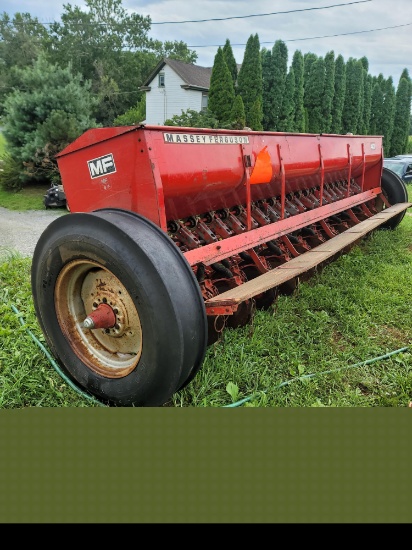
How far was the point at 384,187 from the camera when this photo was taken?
24.3 feet

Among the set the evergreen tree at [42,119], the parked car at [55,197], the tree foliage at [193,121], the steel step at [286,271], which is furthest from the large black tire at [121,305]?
the tree foliage at [193,121]

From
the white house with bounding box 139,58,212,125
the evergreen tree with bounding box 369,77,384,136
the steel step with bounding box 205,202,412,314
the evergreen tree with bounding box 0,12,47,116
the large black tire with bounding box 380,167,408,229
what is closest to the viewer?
the steel step with bounding box 205,202,412,314

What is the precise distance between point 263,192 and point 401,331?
183 centimetres

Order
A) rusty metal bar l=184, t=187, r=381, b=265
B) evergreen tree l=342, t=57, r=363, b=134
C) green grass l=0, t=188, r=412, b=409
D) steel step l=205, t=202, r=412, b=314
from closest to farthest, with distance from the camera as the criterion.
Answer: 1. steel step l=205, t=202, r=412, b=314
2. green grass l=0, t=188, r=412, b=409
3. rusty metal bar l=184, t=187, r=381, b=265
4. evergreen tree l=342, t=57, r=363, b=134

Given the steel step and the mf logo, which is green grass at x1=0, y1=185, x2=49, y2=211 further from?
the mf logo

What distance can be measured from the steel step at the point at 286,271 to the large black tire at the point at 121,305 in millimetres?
390

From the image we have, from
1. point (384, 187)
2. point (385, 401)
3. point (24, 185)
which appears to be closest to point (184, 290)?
point (385, 401)

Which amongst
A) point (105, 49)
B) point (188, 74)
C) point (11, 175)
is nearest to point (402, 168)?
point (11, 175)

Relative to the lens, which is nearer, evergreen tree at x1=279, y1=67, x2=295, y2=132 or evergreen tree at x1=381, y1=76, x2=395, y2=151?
evergreen tree at x1=279, y1=67, x2=295, y2=132

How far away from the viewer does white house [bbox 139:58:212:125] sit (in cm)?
3106

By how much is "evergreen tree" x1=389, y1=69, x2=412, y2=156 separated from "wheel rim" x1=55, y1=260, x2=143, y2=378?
1087 inches

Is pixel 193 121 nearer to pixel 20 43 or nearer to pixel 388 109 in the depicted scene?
pixel 388 109

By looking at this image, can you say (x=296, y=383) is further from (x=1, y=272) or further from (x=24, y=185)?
(x=24, y=185)

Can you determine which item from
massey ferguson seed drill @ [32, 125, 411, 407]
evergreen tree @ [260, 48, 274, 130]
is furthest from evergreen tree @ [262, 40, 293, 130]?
massey ferguson seed drill @ [32, 125, 411, 407]
